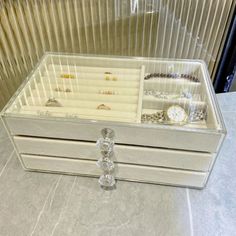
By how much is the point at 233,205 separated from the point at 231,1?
2.09 ft

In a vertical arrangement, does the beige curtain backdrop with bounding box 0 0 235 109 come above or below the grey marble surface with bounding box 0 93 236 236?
above

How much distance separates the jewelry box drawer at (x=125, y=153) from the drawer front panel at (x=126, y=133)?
2 centimetres

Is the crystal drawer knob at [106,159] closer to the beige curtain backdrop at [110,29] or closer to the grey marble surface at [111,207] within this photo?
the grey marble surface at [111,207]

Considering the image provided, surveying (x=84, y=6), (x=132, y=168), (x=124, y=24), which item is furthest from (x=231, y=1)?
(x=132, y=168)

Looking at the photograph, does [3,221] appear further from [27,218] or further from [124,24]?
[124,24]

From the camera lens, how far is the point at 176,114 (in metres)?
0.66

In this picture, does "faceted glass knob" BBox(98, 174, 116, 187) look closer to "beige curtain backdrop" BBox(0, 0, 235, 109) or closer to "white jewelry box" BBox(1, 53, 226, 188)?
"white jewelry box" BBox(1, 53, 226, 188)

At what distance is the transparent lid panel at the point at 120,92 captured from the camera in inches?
25.3

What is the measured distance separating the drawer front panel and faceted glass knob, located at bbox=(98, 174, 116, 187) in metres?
0.13

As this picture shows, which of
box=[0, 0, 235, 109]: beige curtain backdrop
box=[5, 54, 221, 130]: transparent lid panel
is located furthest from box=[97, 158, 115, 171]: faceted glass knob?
box=[0, 0, 235, 109]: beige curtain backdrop

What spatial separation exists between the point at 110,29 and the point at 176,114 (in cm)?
43

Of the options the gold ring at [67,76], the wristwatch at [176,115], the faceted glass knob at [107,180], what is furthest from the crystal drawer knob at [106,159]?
the gold ring at [67,76]

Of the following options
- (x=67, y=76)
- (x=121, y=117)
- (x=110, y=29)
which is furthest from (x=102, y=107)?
(x=110, y=29)

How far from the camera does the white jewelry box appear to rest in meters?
0.59
